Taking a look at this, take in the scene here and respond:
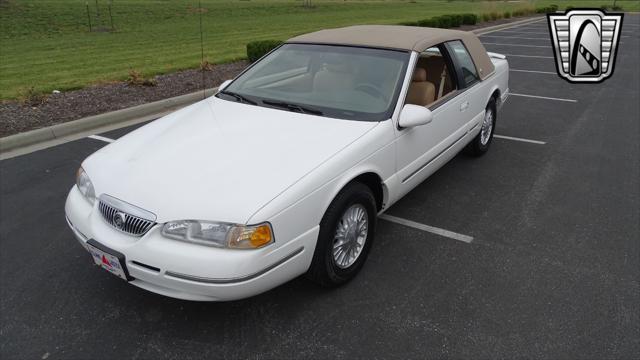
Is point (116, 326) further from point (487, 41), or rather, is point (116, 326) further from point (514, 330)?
point (487, 41)

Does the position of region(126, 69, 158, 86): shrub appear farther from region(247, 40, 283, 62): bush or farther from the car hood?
the car hood

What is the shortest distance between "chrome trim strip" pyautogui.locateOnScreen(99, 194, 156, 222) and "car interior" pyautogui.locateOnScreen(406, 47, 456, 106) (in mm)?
2234

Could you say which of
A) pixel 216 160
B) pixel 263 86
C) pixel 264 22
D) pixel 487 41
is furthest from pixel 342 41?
pixel 264 22

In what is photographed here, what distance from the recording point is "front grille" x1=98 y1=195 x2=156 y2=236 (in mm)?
2688

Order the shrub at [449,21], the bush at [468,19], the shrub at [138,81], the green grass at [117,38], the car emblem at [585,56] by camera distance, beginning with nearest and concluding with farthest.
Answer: the shrub at [138,81], the green grass at [117,38], the car emblem at [585,56], the shrub at [449,21], the bush at [468,19]

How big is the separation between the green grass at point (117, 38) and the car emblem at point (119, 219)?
6.47 m

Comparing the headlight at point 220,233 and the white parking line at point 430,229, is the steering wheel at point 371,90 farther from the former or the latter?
the headlight at point 220,233

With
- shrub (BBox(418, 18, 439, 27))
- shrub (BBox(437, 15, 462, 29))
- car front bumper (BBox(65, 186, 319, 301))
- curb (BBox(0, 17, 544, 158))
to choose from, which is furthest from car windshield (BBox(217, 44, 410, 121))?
shrub (BBox(437, 15, 462, 29))

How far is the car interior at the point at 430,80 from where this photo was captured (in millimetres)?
4055

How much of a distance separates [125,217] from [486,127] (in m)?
4.42

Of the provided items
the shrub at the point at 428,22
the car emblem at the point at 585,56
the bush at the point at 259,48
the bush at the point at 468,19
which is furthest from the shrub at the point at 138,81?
the bush at the point at 468,19

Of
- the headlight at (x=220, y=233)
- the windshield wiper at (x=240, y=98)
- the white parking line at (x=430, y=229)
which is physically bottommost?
the white parking line at (x=430, y=229)

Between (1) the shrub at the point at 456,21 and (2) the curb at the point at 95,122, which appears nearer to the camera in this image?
(2) the curb at the point at 95,122

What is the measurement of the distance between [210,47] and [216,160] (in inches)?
476
